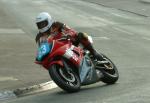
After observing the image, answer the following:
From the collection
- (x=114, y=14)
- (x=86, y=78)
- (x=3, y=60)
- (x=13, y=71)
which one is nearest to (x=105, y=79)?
(x=86, y=78)

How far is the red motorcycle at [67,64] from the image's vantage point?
1127 cm

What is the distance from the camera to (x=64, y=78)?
1126 cm

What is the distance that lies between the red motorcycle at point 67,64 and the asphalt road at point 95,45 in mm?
232

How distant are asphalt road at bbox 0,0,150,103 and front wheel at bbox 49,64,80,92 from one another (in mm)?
175

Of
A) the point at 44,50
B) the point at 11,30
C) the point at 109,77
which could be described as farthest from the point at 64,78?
the point at 11,30

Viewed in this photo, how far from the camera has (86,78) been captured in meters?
11.9

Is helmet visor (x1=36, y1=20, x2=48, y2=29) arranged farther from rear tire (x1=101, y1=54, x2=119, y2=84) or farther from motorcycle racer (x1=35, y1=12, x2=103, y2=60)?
rear tire (x1=101, y1=54, x2=119, y2=84)

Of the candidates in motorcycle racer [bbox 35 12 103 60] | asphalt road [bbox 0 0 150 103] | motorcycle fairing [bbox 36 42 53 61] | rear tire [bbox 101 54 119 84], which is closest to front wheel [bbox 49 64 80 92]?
asphalt road [bbox 0 0 150 103]

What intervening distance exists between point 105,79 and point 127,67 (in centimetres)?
336

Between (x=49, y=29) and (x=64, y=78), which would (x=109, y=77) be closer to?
(x=64, y=78)

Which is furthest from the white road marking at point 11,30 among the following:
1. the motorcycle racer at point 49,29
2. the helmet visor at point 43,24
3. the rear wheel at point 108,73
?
the helmet visor at point 43,24

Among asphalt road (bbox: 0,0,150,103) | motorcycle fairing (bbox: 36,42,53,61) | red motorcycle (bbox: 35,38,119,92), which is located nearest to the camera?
asphalt road (bbox: 0,0,150,103)

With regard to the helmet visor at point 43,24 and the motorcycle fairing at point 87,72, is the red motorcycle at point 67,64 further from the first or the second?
the helmet visor at point 43,24

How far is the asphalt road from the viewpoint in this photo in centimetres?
1112
